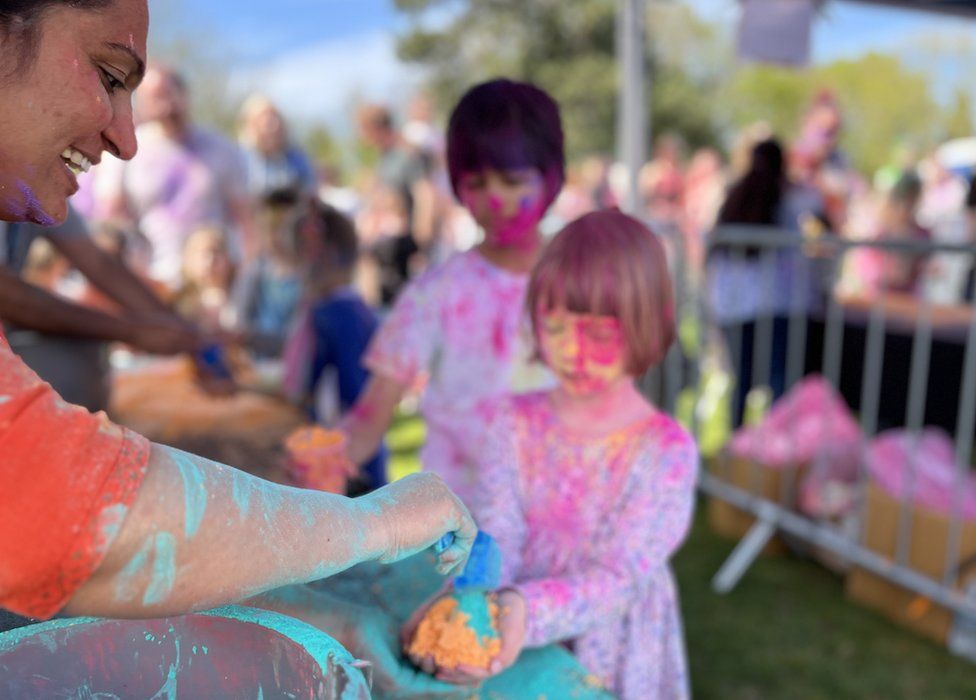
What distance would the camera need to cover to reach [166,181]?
475cm

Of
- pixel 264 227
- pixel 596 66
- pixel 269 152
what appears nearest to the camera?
pixel 264 227

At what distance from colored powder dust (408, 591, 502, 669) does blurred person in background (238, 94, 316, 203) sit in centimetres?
478

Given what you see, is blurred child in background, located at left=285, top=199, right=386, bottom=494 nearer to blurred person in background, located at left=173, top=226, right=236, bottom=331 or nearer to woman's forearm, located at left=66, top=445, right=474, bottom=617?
blurred person in background, located at left=173, top=226, right=236, bottom=331

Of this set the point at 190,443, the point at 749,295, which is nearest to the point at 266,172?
the point at 749,295

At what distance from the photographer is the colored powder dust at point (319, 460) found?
1.45 metres

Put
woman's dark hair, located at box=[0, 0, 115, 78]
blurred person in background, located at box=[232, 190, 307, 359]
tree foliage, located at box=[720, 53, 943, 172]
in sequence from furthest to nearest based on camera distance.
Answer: tree foliage, located at box=[720, 53, 943, 172] < blurred person in background, located at box=[232, 190, 307, 359] < woman's dark hair, located at box=[0, 0, 115, 78]

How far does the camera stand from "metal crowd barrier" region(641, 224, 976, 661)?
9.87 ft

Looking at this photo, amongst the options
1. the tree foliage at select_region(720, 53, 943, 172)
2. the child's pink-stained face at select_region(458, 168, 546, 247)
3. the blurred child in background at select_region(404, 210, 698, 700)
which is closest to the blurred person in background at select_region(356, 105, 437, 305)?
the child's pink-stained face at select_region(458, 168, 546, 247)

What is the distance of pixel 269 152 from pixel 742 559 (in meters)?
3.99

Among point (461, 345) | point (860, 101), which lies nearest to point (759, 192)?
point (461, 345)

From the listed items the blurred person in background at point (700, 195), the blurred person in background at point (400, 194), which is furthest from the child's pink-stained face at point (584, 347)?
the blurred person in background at point (700, 195)

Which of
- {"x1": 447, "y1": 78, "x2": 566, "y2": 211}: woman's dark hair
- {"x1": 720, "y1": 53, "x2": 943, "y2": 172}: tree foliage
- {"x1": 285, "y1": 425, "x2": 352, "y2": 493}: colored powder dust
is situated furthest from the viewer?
{"x1": 720, "y1": 53, "x2": 943, "y2": 172}: tree foliage

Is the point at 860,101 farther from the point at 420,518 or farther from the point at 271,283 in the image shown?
the point at 420,518

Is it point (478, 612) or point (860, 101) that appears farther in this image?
point (860, 101)
